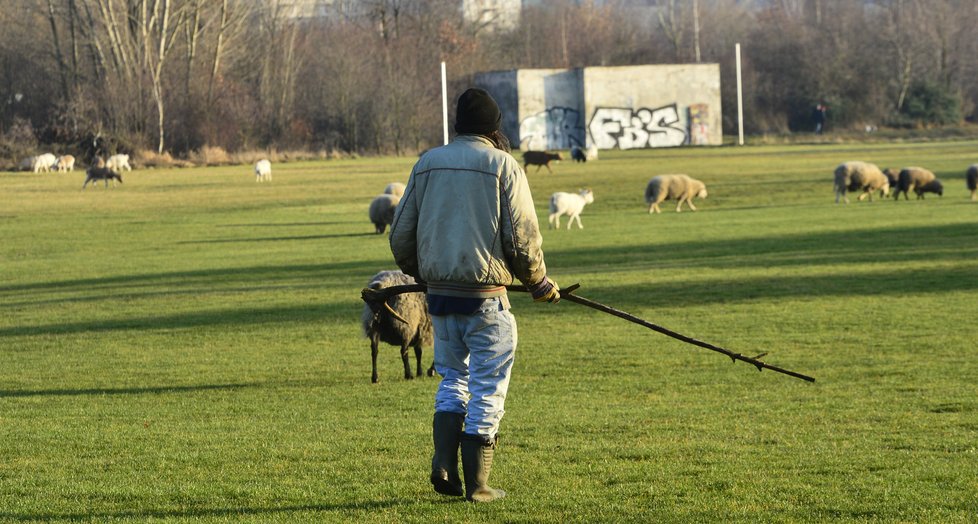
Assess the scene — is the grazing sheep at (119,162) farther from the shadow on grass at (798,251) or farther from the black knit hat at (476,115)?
the black knit hat at (476,115)

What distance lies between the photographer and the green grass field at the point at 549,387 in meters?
7.50

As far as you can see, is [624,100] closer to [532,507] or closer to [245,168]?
[245,168]

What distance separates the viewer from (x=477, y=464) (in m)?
7.11

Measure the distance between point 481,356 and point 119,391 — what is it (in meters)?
7.22

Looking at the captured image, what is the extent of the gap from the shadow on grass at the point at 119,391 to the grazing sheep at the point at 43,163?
68.7 meters

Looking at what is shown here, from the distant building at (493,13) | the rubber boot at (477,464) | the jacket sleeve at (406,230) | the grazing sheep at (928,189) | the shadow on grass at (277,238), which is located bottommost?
the shadow on grass at (277,238)

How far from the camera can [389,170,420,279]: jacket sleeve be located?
7.19m

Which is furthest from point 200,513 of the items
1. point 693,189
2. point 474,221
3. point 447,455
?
point 693,189

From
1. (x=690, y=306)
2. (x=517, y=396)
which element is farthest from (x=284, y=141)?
(x=517, y=396)

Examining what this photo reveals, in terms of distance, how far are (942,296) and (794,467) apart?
12.5m

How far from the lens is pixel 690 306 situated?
19.6m

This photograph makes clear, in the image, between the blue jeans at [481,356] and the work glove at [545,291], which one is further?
the work glove at [545,291]

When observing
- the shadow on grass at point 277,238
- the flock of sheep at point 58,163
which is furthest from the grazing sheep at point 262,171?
the shadow on grass at point 277,238

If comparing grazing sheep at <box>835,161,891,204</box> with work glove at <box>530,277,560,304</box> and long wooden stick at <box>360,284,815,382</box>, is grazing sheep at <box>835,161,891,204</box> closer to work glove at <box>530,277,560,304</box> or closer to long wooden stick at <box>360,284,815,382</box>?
long wooden stick at <box>360,284,815,382</box>
